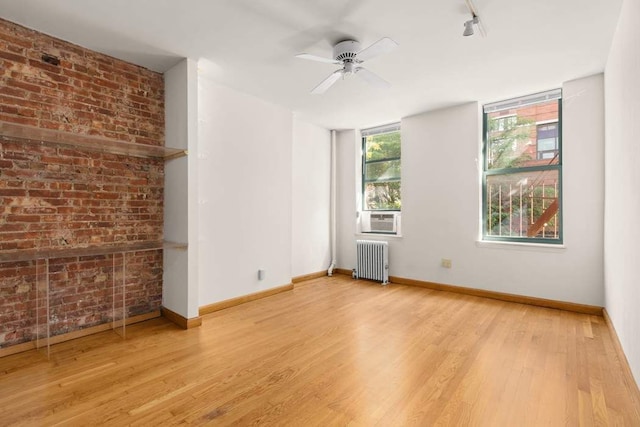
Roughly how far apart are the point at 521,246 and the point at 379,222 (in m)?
2.15

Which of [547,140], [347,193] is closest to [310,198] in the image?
[347,193]

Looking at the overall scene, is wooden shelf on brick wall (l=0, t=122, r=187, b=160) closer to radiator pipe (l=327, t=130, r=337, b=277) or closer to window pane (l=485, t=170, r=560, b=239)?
radiator pipe (l=327, t=130, r=337, b=277)

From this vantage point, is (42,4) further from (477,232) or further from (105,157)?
(477,232)

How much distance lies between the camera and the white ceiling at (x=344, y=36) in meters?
2.30

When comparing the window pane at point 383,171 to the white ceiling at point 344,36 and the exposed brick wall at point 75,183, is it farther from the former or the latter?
the exposed brick wall at point 75,183

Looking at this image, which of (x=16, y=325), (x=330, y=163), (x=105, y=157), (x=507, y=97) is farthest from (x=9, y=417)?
(x=507, y=97)

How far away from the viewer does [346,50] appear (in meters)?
2.72

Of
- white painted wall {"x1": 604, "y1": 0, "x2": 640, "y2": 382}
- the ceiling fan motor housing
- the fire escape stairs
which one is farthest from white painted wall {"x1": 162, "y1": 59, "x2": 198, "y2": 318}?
the fire escape stairs

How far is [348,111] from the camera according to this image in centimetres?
466

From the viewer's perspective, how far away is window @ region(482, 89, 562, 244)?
3834 millimetres

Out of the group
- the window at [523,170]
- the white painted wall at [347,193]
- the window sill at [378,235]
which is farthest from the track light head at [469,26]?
the white painted wall at [347,193]

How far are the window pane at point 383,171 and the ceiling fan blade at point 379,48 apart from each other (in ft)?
9.41

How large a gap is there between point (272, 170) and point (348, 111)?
57.8 inches

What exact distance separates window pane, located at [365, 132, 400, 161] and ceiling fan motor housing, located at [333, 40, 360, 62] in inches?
109
